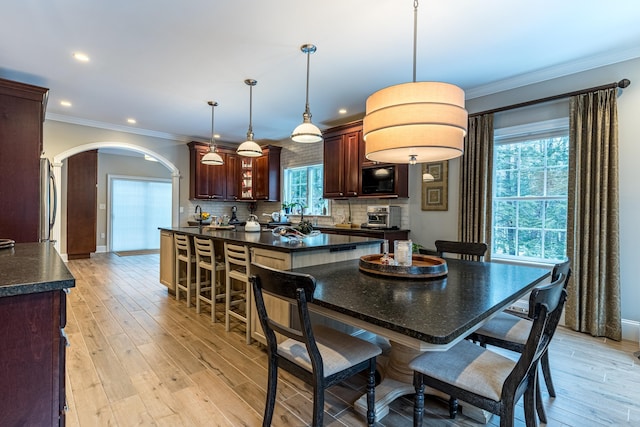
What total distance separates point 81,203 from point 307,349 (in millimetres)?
8057

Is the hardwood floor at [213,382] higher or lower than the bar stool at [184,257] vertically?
lower

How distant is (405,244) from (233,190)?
5.72m

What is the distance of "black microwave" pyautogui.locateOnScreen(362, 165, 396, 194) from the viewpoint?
15.3ft

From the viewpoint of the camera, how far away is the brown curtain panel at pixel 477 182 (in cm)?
377

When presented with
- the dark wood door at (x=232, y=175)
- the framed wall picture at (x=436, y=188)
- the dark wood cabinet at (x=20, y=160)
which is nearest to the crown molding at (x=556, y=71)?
the framed wall picture at (x=436, y=188)

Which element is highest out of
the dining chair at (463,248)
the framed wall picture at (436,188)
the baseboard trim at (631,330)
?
the framed wall picture at (436,188)

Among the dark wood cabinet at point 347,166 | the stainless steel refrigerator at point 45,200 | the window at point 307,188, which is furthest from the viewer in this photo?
the window at point 307,188

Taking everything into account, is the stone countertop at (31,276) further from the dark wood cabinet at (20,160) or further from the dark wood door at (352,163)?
the dark wood door at (352,163)

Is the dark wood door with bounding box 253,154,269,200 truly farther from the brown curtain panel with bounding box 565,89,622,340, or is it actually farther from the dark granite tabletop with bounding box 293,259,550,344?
the brown curtain panel with bounding box 565,89,622,340

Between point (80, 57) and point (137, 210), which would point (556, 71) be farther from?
point (137, 210)

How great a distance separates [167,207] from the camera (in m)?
9.55

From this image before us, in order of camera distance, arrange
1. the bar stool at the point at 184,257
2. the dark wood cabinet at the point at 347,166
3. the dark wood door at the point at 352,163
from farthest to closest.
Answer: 1. the dark wood door at the point at 352,163
2. the dark wood cabinet at the point at 347,166
3. the bar stool at the point at 184,257

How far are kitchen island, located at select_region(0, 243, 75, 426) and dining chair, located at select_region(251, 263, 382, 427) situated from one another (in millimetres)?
729

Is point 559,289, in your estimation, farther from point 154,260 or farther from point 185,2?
point 154,260
